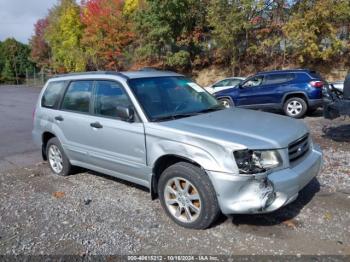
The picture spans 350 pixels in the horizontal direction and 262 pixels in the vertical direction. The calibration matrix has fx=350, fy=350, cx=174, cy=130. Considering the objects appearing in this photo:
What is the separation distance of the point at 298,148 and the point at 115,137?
2.24m

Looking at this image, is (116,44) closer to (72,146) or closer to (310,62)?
(310,62)

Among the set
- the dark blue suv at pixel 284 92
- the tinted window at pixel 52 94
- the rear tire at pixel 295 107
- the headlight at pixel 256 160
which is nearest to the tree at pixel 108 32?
the dark blue suv at pixel 284 92

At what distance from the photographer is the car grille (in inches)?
149

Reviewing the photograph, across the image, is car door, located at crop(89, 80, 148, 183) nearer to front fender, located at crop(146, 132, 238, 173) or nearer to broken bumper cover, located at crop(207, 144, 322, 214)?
front fender, located at crop(146, 132, 238, 173)

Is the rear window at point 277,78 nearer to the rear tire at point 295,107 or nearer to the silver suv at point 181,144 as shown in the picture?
the rear tire at point 295,107

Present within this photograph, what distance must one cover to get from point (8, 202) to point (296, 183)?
12.7 feet

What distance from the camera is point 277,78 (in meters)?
12.0

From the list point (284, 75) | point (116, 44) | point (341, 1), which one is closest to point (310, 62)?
point (341, 1)

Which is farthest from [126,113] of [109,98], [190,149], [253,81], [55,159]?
[253,81]

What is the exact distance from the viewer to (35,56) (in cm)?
4909

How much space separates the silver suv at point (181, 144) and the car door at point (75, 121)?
0.05 ft

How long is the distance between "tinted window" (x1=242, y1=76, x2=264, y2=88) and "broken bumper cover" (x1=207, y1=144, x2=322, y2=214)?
30.2 feet

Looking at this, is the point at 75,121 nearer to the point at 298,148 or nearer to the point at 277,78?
the point at 298,148

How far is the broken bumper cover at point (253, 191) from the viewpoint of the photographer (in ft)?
11.2
